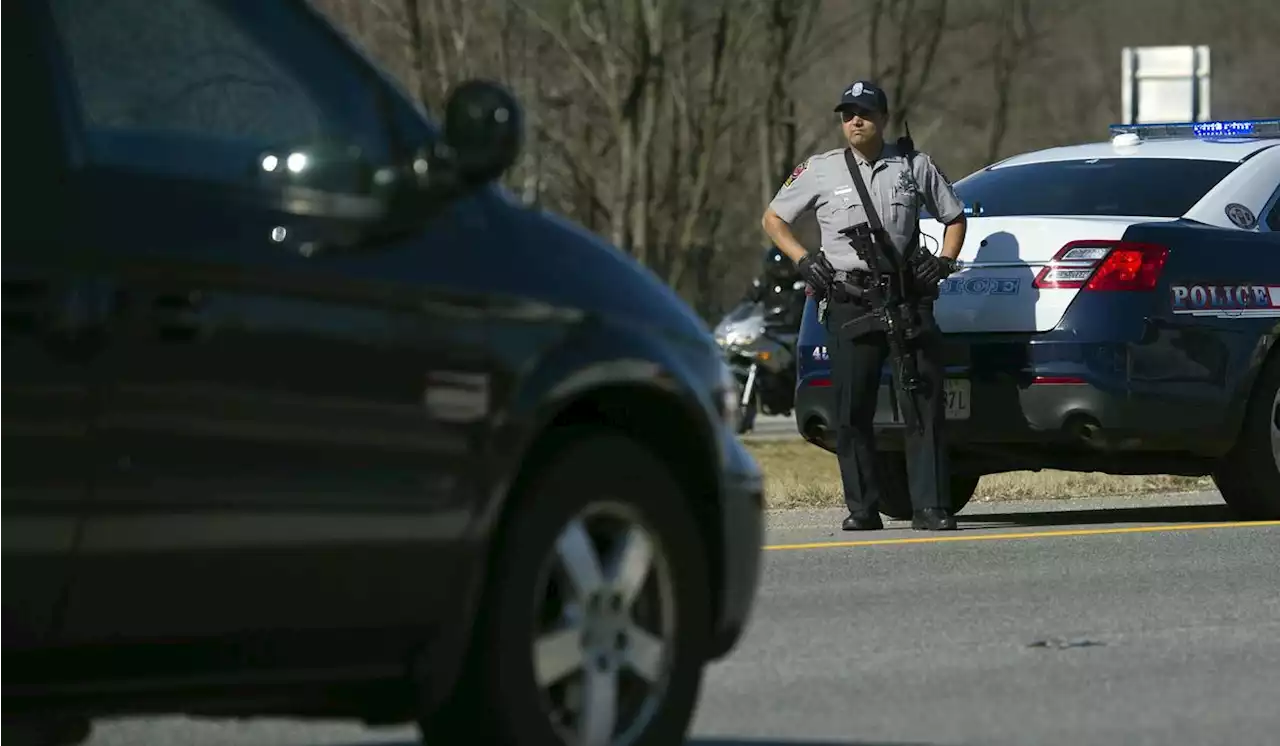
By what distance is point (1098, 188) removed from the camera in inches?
476

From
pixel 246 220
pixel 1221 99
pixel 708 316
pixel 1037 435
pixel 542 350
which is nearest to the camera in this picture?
pixel 246 220

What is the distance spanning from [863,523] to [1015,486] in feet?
9.27

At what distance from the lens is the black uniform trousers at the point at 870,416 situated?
1148 cm

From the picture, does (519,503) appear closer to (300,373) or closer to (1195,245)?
(300,373)

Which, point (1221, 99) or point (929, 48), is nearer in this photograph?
point (929, 48)

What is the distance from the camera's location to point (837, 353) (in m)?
11.7

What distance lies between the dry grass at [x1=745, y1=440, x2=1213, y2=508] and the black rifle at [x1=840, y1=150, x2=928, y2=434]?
193 centimetres

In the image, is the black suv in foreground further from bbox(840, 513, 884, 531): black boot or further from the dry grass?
the dry grass

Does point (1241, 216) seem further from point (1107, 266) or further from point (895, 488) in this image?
point (895, 488)

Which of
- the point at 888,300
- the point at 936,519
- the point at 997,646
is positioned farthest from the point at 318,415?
the point at 936,519

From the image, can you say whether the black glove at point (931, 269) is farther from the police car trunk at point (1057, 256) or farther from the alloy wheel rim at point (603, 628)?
the alloy wheel rim at point (603, 628)

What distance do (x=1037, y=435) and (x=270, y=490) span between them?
7036 millimetres

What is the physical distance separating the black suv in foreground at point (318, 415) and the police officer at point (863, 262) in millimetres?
5710

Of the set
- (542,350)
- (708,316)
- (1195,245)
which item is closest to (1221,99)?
(708,316)
